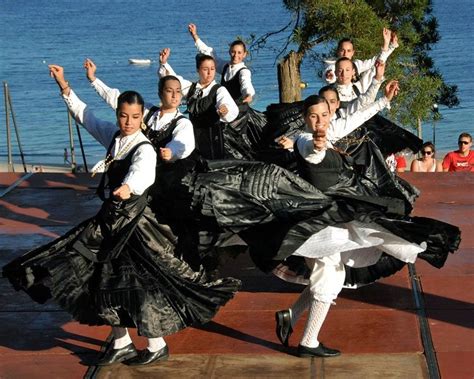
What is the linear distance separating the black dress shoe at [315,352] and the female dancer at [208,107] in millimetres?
3366

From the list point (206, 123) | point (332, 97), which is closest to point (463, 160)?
point (206, 123)

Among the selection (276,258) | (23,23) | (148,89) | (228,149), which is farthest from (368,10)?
(23,23)

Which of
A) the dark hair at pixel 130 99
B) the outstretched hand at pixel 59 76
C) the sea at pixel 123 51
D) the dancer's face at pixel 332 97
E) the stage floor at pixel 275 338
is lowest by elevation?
the sea at pixel 123 51

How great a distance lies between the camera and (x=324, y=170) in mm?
7266

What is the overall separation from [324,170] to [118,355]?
170 cm

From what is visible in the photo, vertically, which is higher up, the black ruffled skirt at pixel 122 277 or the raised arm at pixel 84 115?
the raised arm at pixel 84 115

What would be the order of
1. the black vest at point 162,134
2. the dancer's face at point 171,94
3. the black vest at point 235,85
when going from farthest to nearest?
the black vest at point 235,85 → the dancer's face at point 171,94 → the black vest at point 162,134

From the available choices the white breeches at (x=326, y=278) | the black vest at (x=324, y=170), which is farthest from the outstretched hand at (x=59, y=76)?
the white breeches at (x=326, y=278)

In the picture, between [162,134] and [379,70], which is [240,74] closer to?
[379,70]

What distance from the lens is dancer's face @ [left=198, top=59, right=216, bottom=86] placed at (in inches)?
406

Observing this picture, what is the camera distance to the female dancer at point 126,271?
6840 mm

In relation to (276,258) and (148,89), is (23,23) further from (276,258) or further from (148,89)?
(276,258)

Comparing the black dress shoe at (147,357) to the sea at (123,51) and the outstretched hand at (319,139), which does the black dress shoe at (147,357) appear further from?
the sea at (123,51)

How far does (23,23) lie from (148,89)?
45654mm
